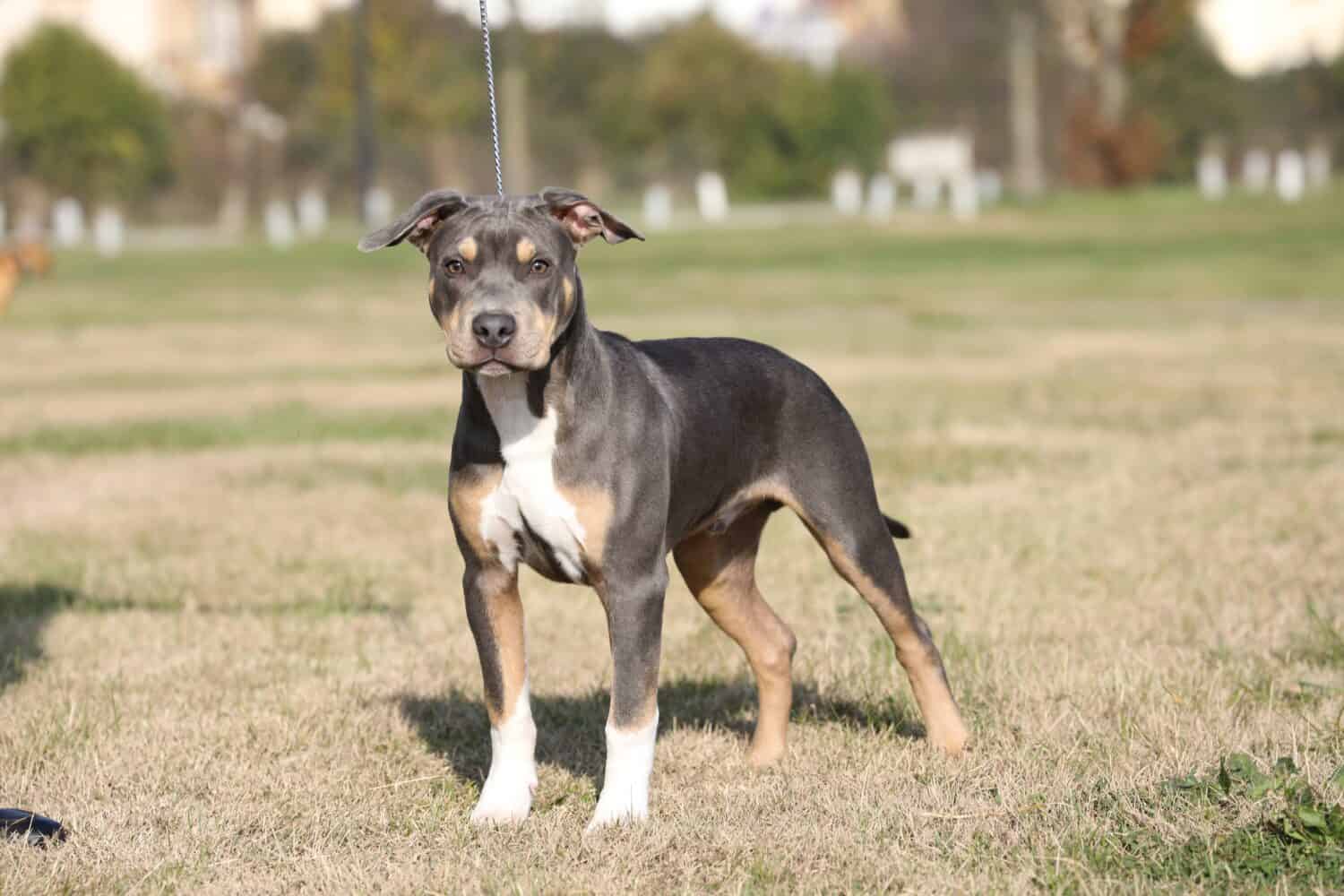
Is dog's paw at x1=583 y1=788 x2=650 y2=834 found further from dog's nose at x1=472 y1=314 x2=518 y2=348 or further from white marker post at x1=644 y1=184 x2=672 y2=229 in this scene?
white marker post at x1=644 y1=184 x2=672 y2=229

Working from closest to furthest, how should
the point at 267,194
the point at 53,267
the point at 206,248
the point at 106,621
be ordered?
the point at 106,621 → the point at 53,267 → the point at 206,248 → the point at 267,194

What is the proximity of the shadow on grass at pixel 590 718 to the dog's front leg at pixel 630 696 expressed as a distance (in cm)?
65

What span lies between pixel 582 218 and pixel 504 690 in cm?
130

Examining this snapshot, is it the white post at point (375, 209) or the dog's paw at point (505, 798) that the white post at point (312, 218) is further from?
the dog's paw at point (505, 798)

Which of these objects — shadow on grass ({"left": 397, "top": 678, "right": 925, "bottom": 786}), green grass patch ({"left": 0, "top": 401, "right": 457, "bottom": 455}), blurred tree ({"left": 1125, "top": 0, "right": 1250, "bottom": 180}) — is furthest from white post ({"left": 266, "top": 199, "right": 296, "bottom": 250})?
shadow on grass ({"left": 397, "top": 678, "right": 925, "bottom": 786})

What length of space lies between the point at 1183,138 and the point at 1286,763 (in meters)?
68.4

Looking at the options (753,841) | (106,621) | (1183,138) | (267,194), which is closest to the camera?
(753,841)

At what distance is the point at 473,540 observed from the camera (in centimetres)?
498

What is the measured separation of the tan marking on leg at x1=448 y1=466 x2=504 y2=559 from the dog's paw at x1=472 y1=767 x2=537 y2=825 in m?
0.62

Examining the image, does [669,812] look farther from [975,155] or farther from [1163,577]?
[975,155]

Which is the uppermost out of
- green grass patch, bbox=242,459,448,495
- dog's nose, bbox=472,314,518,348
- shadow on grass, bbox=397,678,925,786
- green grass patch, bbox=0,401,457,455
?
dog's nose, bbox=472,314,518,348

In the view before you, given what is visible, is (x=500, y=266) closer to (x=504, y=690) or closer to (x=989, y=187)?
(x=504, y=690)

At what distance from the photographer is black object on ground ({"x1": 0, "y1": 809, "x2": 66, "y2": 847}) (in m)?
4.75

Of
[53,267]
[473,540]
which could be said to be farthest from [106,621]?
[53,267]
